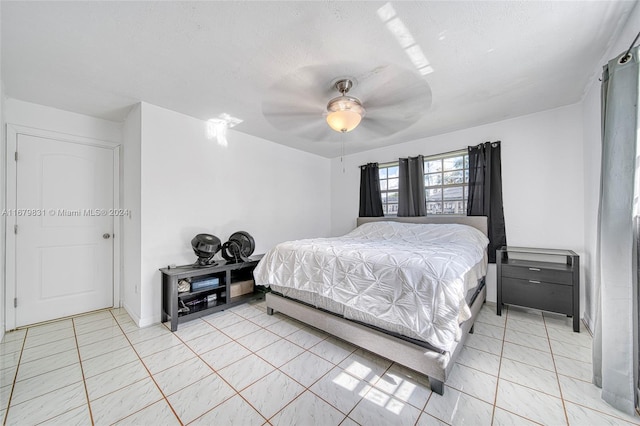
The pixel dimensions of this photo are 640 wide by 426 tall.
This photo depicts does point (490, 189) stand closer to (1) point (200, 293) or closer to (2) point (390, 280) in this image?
(2) point (390, 280)

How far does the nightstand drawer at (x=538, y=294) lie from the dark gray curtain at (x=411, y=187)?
154cm

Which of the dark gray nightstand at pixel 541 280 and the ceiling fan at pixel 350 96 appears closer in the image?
the ceiling fan at pixel 350 96

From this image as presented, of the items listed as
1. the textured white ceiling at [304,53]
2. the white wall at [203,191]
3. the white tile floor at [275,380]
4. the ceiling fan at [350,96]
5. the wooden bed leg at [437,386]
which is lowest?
the white tile floor at [275,380]

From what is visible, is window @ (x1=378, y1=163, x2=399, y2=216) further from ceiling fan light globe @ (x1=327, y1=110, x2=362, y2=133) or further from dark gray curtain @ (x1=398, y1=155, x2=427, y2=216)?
ceiling fan light globe @ (x1=327, y1=110, x2=362, y2=133)

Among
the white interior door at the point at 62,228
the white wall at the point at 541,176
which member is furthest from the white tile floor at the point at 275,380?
the white wall at the point at 541,176

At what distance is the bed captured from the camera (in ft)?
5.21

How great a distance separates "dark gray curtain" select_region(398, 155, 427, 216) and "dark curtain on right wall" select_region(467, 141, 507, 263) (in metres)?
0.72

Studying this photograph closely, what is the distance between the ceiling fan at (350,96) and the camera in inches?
79.1

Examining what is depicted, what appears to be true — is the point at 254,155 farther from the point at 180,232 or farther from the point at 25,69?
the point at 25,69

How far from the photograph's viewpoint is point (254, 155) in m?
3.87

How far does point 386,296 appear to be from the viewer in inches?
71.2

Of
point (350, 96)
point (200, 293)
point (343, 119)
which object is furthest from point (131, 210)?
point (350, 96)

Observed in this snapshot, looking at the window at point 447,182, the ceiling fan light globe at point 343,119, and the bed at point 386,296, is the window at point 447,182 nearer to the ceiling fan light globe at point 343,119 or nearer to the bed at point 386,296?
the bed at point 386,296

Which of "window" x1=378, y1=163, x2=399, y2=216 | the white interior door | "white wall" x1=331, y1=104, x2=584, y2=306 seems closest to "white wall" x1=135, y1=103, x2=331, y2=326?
the white interior door
